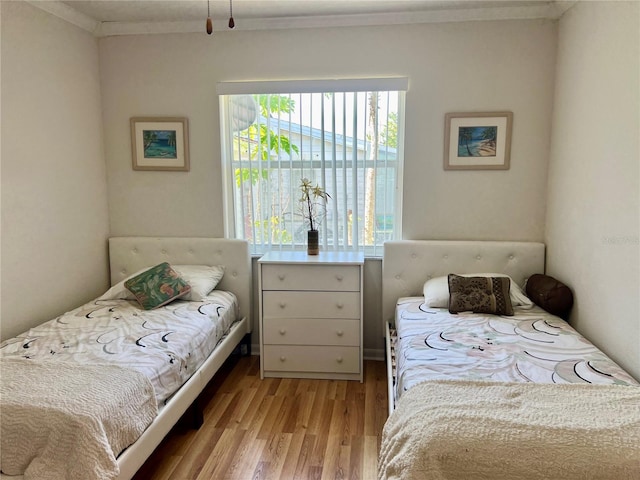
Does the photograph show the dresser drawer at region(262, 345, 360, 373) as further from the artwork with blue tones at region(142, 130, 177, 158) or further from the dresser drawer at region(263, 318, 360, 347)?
the artwork with blue tones at region(142, 130, 177, 158)

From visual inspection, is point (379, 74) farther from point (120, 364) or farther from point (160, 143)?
point (120, 364)

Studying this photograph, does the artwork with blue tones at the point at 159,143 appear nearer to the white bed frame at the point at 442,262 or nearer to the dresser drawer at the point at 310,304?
the dresser drawer at the point at 310,304

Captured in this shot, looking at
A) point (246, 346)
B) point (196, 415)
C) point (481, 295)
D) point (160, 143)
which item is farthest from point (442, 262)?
point (160, 143)

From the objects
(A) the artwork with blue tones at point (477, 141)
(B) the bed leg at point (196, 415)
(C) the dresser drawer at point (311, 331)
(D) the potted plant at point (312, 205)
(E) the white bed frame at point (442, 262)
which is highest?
(A) the artwork with blue tones at point (477, 141)

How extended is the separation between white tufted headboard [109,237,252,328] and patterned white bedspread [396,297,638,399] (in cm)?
121

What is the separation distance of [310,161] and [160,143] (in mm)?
1103

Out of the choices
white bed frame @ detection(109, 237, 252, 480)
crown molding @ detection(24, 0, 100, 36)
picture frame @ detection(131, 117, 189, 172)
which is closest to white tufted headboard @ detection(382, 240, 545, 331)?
white bed frame @ detection(109, 237, 252, 480)

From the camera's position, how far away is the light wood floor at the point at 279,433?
6.73 ft

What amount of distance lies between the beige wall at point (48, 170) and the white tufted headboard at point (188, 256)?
14 cm

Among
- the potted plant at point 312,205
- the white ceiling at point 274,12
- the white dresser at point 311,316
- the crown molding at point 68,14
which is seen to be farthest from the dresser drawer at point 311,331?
the crown molding at point 68,14

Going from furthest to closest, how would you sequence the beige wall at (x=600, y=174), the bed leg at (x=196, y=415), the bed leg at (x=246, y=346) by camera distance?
the bed leg at (x=246, y=346) → the bed leg at (x=196, y=415) → the beige wall at (x=600, y=174)

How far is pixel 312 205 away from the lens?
10.6ft

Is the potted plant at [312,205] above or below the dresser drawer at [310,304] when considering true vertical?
above

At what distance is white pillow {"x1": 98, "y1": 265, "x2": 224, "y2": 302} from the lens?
2.89 metres
